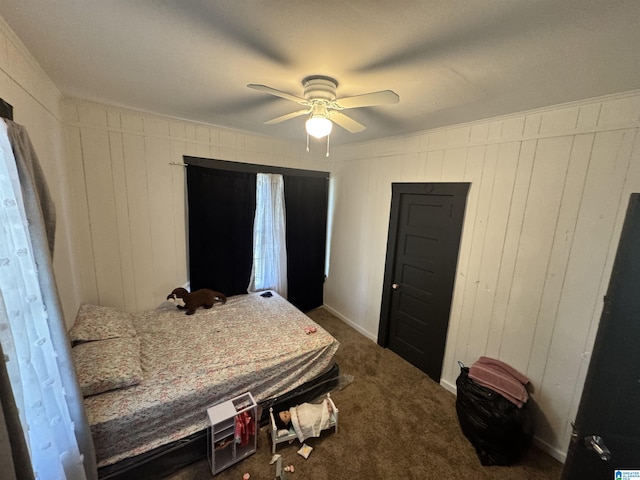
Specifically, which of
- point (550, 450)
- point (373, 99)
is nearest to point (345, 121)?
point (373, 99)

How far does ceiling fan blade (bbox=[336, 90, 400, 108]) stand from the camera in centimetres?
126

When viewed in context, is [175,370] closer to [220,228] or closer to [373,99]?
[220,228]

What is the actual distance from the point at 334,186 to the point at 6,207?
3.19m

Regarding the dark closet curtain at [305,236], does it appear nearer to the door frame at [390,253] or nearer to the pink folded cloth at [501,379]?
the door frame at [390,253]

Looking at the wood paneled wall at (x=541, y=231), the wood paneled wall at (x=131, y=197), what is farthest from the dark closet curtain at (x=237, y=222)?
the wood paneled wall at (x=541, y=231)

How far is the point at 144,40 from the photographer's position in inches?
46.5

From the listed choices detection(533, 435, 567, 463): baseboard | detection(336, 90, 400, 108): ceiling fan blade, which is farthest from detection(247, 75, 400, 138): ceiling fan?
detection(533, 435, 567, 463): baseboard

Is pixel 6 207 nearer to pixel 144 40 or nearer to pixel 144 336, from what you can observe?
pixel 144 40

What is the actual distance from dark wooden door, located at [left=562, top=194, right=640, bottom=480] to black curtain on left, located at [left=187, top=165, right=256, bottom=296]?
9.84 ft

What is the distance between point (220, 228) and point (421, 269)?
233 cm

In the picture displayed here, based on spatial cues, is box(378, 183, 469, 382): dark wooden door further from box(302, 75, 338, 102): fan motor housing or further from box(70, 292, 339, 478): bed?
box(302, 75, 338, 102): fan motor housing

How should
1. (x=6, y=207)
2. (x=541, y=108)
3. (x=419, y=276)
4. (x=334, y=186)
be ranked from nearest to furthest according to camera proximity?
1. (x=6, y=207)
2. (x=541, y=108)
3. (x=419, y=276)
4. (x=334, y=186)

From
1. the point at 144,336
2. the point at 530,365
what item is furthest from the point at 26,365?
the point at 530,365

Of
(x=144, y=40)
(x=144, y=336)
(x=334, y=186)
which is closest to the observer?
(x=144, y=40)
